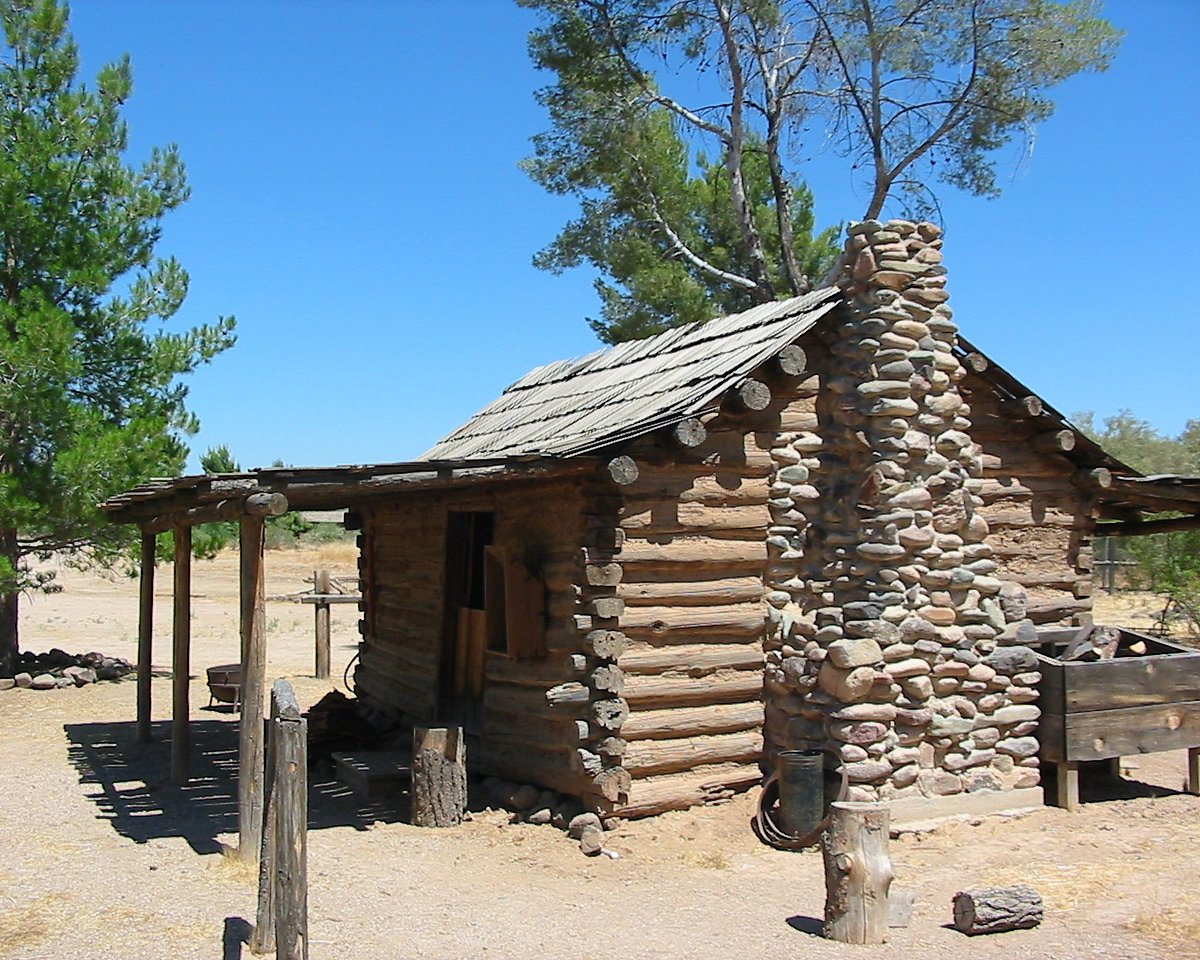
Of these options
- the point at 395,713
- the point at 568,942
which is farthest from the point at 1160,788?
the point at 395,713

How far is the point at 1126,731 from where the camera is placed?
9656mm

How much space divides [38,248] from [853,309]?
11662mm

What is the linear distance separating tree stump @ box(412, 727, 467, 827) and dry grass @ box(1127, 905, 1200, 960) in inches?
189

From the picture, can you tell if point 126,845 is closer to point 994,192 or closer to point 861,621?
point 861,621

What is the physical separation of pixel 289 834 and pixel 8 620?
41.6 ft

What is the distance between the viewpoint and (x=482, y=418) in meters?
15.6

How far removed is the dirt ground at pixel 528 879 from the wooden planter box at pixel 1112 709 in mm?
495

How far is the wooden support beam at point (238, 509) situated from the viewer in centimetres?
764

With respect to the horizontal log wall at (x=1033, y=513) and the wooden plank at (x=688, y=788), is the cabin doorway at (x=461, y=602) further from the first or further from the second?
the horizontal log wall at (x=1033, y=513)

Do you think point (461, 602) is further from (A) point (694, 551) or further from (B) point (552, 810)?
(A) point (694, 551)

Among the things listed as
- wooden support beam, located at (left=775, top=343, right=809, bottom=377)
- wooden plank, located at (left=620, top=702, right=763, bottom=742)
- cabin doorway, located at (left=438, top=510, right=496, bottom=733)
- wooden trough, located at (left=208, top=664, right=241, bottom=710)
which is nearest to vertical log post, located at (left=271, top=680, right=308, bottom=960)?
wooden plank, located at (left=620, top=702, right=763, bottom=742)

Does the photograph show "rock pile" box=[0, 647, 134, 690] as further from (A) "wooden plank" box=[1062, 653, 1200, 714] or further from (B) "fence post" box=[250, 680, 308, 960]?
(A) "wooden plank" box=[1062, 653, 1200, 714]

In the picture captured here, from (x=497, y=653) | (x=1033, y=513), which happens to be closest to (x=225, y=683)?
(x=497, y=653)

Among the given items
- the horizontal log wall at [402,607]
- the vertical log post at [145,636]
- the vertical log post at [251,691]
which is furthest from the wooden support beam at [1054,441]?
the vertical log post at [145,636]
